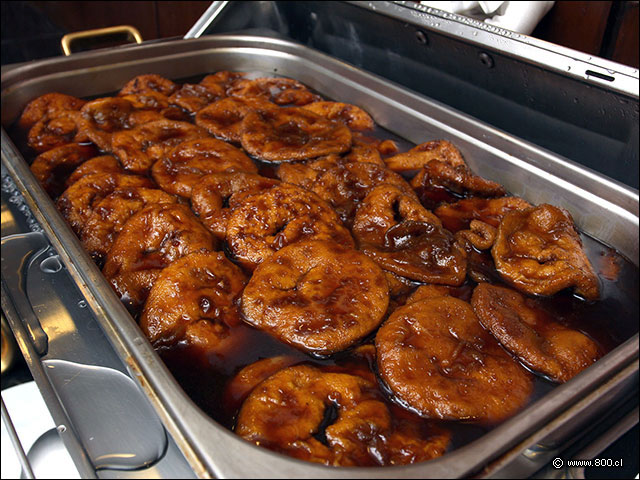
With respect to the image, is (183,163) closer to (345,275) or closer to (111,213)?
(111,213)

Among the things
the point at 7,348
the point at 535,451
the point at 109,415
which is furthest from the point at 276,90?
the point at 535,451

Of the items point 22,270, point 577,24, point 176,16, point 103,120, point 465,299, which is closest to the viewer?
point 465,299

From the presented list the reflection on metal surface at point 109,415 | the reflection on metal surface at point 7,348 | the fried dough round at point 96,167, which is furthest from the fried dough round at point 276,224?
the reflection on metal surface at point 7,348

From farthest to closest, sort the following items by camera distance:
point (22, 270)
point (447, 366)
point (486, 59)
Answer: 1. point (486, 59)
2. point (22, 270)
3. point (447, 366)

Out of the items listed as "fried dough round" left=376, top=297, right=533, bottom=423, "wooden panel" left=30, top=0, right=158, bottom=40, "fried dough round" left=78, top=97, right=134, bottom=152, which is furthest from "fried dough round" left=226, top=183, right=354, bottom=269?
"wooden panel" left=30, top=0, right=158, bottom=40

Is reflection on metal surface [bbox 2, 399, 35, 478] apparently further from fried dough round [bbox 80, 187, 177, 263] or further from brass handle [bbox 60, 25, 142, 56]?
brass handle [bbox 60, 25, 142, 56]

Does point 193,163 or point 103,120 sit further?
point 103,120

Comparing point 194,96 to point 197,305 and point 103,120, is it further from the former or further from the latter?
point 197,305
